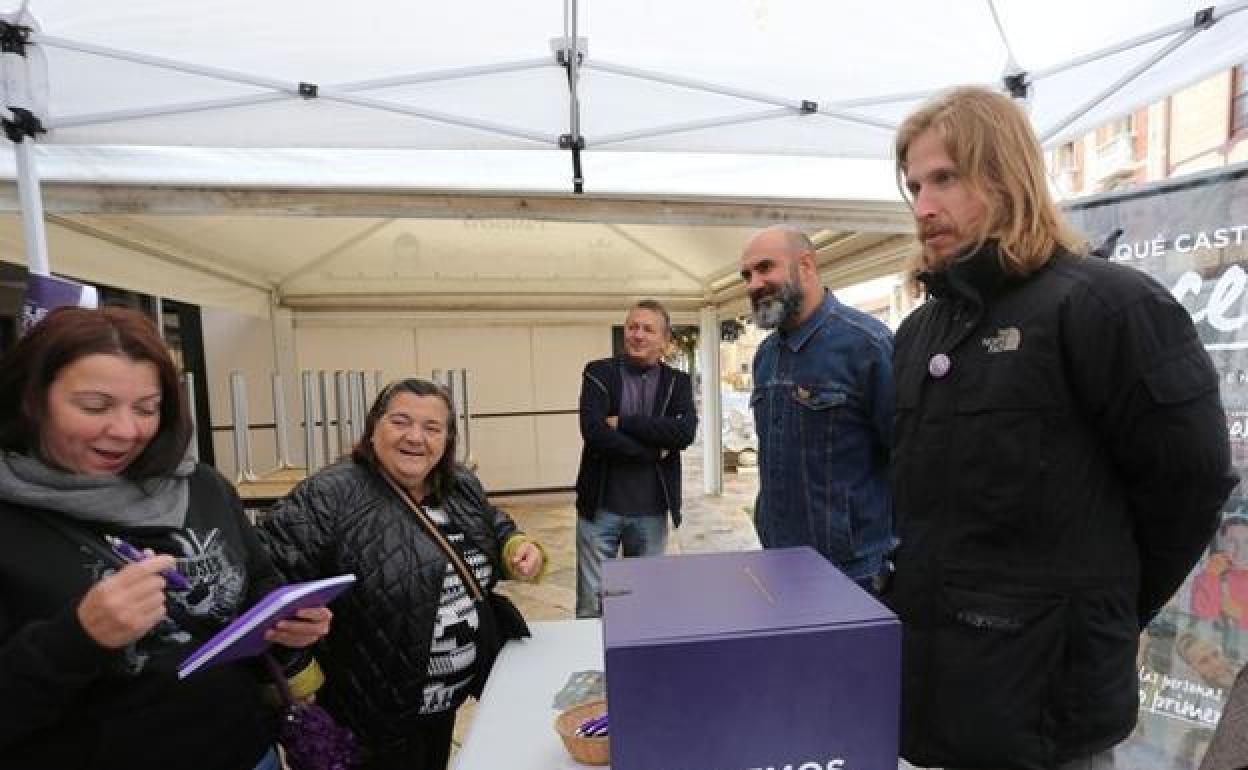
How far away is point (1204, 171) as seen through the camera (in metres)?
1.78

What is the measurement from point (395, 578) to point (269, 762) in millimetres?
417

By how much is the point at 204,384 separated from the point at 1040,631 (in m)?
6.83

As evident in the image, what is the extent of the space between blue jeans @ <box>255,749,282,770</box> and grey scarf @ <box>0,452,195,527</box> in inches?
20.5

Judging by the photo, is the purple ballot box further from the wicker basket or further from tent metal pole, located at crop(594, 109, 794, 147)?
tent metal pole, located at crop(594, 109, 794, 147)

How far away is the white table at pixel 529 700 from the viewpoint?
114 cm

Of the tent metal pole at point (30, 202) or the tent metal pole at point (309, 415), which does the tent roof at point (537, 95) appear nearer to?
the tent metal pole at point (30, 202)

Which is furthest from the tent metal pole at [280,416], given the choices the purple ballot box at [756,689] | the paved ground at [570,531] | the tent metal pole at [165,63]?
the purple ballot box at [756,689]

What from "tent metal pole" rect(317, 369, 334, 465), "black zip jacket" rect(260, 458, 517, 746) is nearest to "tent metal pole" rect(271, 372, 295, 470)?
"tent metal pole" rect(317, 369, 334, 465)

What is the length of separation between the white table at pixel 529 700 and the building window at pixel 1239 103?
35.9 ft

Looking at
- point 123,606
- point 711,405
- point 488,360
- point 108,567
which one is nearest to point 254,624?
point 123,606

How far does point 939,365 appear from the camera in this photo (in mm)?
969

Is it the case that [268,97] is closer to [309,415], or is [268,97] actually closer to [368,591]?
[368,591]

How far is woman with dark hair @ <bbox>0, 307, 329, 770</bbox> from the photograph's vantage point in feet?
2.83

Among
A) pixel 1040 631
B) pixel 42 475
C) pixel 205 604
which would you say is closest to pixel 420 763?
pixel 205 604
